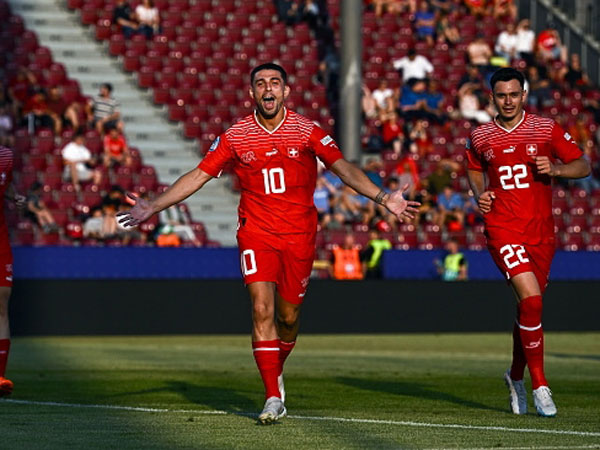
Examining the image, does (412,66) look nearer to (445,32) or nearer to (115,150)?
(445,32)

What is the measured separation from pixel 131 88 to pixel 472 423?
21.1 meters

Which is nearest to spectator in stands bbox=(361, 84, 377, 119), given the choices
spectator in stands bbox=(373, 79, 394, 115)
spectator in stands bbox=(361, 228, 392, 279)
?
spectator in stands bbox=(373, 79, 394, 115)

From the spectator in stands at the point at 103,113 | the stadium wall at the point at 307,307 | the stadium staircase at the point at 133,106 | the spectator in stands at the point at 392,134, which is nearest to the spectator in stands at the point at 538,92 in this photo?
the spectator in stands at the point at 392,134

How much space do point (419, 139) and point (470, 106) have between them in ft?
6.21

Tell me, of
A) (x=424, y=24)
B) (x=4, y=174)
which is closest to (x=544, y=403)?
(x=4, y=174)

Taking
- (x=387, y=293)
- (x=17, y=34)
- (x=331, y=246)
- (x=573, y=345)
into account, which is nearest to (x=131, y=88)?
(x=17, y=34)

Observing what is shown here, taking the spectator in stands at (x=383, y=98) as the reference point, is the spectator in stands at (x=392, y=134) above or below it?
below

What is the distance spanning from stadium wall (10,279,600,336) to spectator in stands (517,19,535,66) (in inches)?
394

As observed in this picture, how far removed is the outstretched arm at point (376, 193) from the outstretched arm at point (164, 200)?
0.96 metres

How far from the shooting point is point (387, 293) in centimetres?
2388

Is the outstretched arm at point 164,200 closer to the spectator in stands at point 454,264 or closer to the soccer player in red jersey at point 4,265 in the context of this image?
the soccer player in red jersey at point 4,265

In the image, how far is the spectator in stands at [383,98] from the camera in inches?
1192

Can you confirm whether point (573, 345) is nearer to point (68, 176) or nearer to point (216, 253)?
point (216, 253)

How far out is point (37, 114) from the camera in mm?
26938
